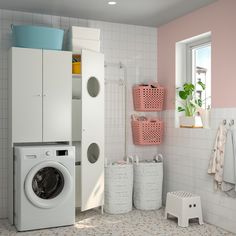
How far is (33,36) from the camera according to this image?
407cm

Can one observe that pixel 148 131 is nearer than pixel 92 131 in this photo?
No

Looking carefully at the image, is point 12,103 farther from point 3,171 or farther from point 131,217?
point 131,217

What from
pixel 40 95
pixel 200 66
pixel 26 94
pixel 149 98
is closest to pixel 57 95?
pixel 40 95

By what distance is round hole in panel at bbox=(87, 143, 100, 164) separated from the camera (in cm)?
443

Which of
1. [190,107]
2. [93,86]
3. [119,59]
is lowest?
[190,107]

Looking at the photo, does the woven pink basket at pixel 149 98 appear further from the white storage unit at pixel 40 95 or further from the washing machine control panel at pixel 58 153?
the washing machine control panel at pixel 58 153

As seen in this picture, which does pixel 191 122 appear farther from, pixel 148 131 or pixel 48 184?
pixel 48 184

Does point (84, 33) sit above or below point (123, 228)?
above

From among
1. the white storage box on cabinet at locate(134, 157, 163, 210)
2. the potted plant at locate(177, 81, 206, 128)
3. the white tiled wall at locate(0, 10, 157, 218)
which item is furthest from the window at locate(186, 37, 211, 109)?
the white storage box on cabinet at locate(134, 157, 163, 210)

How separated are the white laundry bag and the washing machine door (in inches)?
25.0

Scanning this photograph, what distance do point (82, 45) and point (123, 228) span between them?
2038mm

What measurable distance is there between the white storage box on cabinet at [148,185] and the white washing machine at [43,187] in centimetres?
99

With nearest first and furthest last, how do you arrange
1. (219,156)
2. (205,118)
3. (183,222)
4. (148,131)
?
(219,156)
(183,222)
(205,118)
(148,131)

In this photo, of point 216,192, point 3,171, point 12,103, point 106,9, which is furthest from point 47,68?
point 216,192
